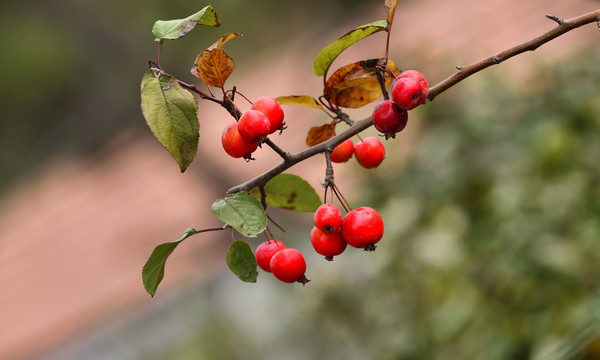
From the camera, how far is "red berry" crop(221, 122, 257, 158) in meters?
0.81

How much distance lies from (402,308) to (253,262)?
1529 mm

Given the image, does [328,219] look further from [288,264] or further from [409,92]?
[409,92]

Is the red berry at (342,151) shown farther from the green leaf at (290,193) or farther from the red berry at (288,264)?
the red berry at (288,264)

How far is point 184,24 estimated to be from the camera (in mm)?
808

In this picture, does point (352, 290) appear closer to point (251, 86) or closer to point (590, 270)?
point (590, 270)

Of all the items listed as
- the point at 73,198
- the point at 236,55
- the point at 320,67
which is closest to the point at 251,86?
the point at 236,55

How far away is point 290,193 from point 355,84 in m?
0.21

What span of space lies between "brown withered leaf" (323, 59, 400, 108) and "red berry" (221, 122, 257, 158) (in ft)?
0.69

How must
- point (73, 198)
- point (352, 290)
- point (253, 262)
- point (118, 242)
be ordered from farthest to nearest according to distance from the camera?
1. point (73, 198)
2. point (118, 242)
3. point (352, 290)
4. point (253, 262)

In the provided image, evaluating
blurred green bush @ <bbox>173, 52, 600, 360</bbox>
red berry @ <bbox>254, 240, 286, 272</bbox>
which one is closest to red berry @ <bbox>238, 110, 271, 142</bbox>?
red berry @ <bbox>254, 240, 286, 272</bbox>

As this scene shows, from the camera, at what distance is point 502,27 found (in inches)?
144

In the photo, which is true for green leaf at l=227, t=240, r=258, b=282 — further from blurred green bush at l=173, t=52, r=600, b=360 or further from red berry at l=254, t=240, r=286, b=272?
blurred green bush at l=173, t=52, r=600, b=360

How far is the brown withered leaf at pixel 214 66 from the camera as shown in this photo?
82 cm

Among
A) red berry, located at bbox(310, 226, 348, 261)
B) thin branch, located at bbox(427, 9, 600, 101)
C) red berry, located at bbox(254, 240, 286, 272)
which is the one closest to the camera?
thin branch, located at bbox(427, 9, 600, 101)
